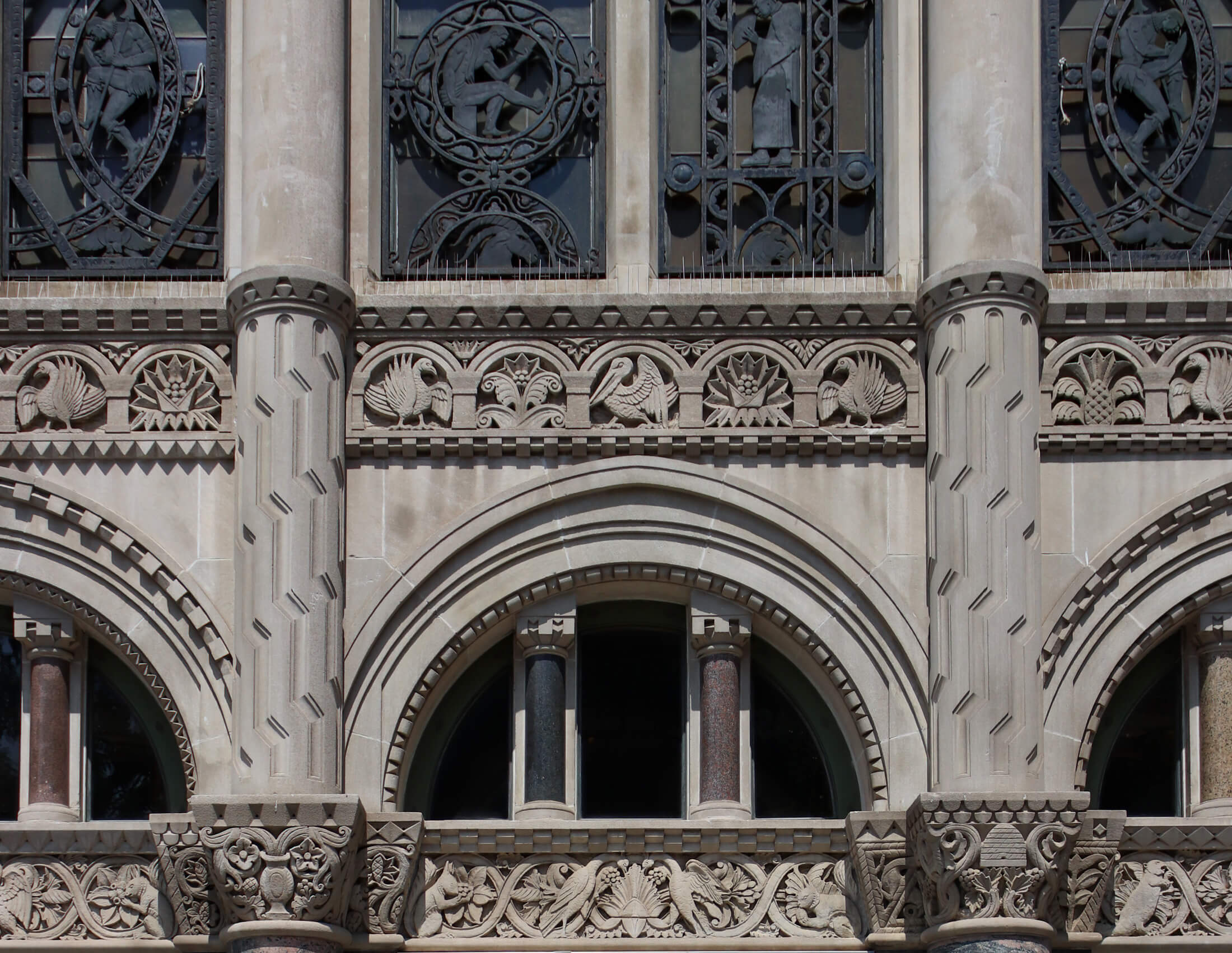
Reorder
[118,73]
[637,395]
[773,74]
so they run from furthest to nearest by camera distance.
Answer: [118,73]
[773,74]
[637,395]

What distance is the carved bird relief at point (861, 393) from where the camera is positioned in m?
16.5

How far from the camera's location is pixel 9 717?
16.6 m

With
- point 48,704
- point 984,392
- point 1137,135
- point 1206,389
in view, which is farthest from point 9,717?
point 1137,135

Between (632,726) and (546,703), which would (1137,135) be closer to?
(632,726)

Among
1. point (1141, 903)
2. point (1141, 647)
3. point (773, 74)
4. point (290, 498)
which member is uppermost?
point (773, 74)

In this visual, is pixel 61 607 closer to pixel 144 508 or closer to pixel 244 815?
pixel 144 508

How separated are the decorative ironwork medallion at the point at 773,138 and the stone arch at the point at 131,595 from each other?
411cm

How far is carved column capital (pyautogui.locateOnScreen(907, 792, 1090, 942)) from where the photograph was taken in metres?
15.1

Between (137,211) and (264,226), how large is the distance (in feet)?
4.41

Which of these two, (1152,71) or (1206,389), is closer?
(1206,389)

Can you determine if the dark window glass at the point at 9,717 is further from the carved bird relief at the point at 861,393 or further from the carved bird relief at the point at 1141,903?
the carved bird relief at the point at 1141,903

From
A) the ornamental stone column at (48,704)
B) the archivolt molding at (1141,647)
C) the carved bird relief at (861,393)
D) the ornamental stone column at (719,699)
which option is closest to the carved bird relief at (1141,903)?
the archivolt molding at (1141,647)

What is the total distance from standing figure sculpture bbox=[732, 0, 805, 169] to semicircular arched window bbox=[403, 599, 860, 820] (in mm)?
3329

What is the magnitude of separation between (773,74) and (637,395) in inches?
103
